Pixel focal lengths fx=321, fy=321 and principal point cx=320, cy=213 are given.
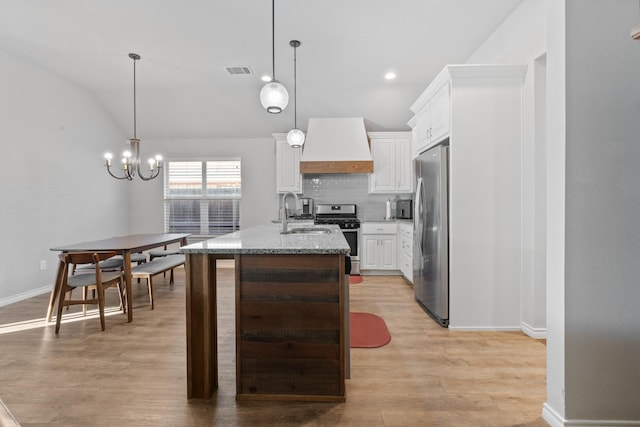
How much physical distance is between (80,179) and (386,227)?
4833 millimetres

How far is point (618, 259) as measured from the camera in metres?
1.59

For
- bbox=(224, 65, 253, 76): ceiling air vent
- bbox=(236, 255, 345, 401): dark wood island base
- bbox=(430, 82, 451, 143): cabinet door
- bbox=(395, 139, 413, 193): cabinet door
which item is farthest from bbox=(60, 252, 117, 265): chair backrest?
bbox=(395, 139, 413, 193): cabinet door

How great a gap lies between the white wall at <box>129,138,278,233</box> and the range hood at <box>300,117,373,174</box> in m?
0.91

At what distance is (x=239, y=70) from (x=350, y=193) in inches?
109

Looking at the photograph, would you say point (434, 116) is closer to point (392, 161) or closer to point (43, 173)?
point (392, 161)

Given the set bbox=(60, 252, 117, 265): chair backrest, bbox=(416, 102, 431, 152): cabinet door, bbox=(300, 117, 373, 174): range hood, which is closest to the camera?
bbox=(60, 252, 117, 265): chair backrest

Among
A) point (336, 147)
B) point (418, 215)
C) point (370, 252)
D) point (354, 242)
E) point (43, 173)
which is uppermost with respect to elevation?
point (336, 147)

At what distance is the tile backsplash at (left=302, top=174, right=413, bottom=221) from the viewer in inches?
233

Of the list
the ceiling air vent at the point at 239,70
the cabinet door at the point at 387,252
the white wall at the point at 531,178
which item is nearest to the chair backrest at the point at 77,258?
the ceiling air vent at the point at 239,70

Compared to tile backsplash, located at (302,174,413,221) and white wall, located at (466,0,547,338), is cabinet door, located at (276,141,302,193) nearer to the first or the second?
tile backsplash, located at (302,174,413,221)

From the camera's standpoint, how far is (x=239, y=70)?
173 inches

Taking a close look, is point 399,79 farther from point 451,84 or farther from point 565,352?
point 565,352

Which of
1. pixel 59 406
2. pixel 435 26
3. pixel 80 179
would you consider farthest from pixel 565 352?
pixel 80 179

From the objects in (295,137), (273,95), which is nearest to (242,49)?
(295,137)
